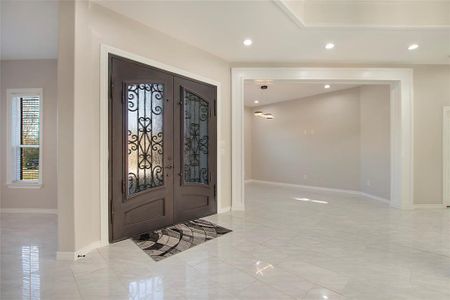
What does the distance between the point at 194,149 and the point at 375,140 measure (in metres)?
4.74

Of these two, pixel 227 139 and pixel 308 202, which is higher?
pixel 227 139

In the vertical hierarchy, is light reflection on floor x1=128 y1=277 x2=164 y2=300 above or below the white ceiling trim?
below

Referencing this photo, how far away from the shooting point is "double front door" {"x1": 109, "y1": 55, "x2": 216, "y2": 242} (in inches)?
128

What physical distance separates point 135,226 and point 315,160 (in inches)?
237

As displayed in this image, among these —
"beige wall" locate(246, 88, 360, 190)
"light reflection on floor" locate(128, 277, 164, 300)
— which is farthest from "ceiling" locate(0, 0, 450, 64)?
"light reflection on floor" locate(128, 277, 164, 300)

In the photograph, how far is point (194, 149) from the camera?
14.4 feet

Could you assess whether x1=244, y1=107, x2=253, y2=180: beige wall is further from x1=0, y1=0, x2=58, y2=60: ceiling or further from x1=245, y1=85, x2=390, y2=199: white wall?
x1=0, y1=0, x2=58, y2=60: ceiling

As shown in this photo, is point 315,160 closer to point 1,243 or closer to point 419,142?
point 419,142

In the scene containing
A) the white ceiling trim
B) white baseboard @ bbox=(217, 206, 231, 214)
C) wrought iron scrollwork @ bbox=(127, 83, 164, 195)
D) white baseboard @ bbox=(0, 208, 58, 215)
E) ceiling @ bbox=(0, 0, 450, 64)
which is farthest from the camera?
white baseboard @ bbox=(0, 208, 58, 215)

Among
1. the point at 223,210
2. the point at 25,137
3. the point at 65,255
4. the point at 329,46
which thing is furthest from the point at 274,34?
the point at 25,137

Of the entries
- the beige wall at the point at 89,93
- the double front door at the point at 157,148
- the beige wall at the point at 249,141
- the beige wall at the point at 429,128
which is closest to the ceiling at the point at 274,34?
the beige wall at the point at 89,93

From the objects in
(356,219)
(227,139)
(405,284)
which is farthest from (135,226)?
(356,219)

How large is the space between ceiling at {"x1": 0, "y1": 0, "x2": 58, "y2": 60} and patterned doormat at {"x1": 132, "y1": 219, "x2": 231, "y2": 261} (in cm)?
324

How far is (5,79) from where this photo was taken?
4.95 metres
